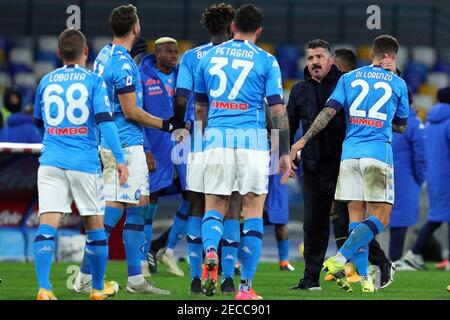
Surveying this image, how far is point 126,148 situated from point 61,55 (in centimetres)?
122

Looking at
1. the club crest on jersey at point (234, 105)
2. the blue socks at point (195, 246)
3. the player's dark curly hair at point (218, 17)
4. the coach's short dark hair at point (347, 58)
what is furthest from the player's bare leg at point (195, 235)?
the coach's short dark hair at point (347, 58)

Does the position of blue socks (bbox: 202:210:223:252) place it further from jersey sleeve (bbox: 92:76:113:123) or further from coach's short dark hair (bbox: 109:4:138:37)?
coach's short dark hair (bbox: 109:4:138:37)

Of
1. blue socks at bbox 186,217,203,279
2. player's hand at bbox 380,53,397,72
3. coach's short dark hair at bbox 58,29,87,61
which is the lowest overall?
blue socks at bbox 186,217,203,279

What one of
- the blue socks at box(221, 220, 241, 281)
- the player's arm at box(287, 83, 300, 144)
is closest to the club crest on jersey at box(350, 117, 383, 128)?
the player's arm at box(287, 83, 300, 144)

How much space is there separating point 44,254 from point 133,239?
51.6 inches

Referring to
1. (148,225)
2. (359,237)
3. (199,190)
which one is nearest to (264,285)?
(359,237)

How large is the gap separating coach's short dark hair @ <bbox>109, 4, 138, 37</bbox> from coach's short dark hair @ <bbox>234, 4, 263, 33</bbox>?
36.0 inches

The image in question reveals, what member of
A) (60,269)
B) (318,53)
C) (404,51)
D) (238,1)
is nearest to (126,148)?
(318,53)

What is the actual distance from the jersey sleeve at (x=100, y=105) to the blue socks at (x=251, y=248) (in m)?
1.43

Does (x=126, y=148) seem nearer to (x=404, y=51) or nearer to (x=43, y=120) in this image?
(x=43, y=120)

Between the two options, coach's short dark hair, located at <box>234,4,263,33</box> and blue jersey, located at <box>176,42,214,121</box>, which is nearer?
coach's short dark hair, located at <box>234,4,263,33</box>

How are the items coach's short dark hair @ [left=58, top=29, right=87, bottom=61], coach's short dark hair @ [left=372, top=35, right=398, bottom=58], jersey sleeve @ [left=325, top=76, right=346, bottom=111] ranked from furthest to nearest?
coach's short dark hair @ [left=372, top=35, right=398, bottom=58]
jersey sleeve @ [left=325, top=76, right=346, bottom=111]
coach's short dark hair @ [left=58, top=29, right=87, bottom=61]

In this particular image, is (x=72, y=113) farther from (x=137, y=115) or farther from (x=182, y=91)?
(x=182, y=91)

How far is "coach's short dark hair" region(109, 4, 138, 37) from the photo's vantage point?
9098mm
